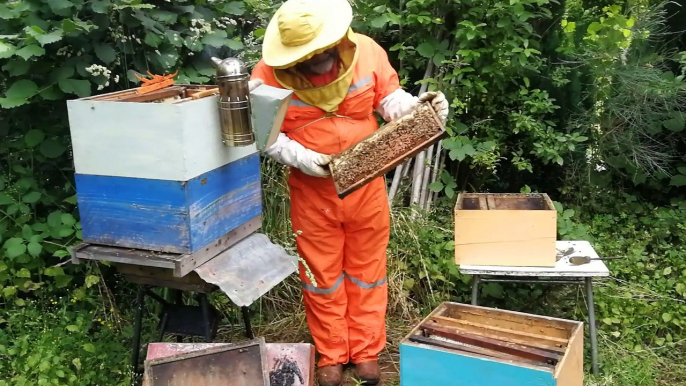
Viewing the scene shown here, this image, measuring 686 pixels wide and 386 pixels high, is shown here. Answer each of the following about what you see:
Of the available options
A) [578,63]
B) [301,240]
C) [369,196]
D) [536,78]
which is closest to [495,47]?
[536,78]

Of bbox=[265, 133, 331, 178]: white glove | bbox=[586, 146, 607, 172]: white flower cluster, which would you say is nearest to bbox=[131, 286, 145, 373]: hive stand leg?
bbox=[265, 133, 331, 178]: white glove

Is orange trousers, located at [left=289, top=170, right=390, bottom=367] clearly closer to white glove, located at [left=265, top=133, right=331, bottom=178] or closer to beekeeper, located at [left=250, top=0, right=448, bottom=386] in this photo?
beekeeper, located at [left=250, top=0, right=448, bottom=386]

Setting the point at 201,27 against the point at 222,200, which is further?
the point at 201,27

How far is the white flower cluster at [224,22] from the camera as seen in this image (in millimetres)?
3434

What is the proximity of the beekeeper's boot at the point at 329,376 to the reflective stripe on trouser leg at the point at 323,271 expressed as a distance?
4cm

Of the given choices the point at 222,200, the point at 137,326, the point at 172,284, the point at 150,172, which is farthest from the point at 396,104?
the point at 137,326

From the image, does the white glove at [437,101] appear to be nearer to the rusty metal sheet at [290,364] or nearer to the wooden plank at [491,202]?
the wooden plank at [491,202]

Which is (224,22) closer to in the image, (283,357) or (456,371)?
(283,357)

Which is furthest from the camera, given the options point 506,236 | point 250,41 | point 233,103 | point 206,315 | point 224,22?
point 250,41

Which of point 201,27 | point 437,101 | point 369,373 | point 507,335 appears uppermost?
point 201,27

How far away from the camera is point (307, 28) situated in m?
2.56

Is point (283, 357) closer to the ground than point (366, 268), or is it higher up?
closer to the ground

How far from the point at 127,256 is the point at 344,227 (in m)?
1.08

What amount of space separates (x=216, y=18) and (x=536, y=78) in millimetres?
2362
